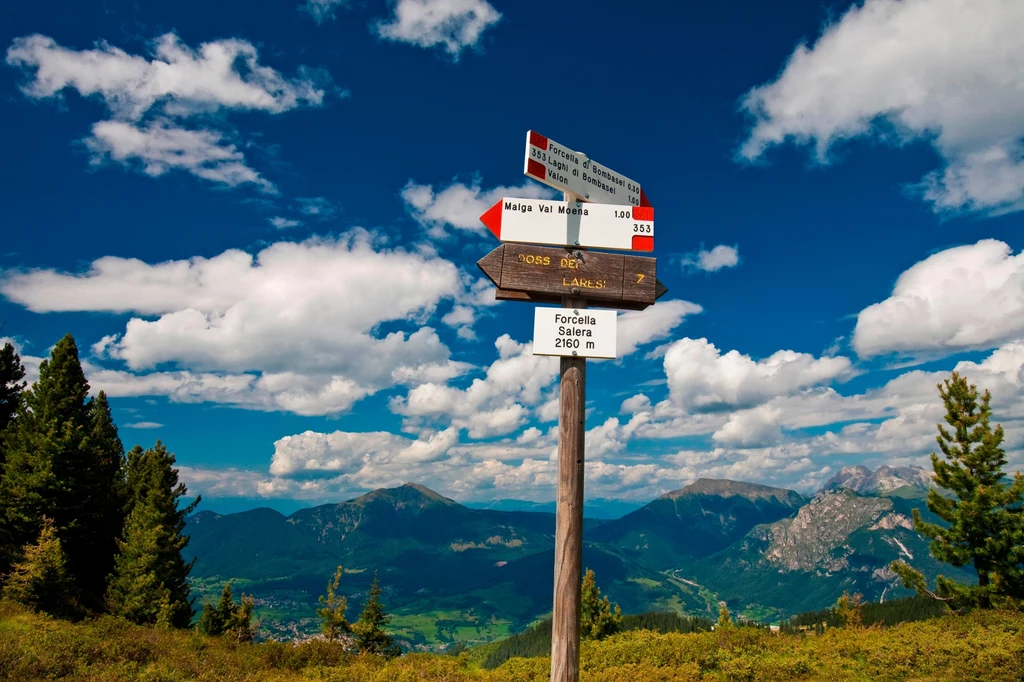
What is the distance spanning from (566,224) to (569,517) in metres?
3.81

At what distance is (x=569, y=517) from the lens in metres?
6.75

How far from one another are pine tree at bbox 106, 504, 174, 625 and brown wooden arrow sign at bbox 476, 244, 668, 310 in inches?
1708

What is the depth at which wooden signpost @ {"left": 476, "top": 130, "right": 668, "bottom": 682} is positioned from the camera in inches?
273

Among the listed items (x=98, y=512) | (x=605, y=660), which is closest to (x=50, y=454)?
(x=98, y=512)

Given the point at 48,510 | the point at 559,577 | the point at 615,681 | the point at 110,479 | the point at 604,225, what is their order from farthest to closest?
1. the point at 110,479
2. the point at 48,510
3. the point at 615,681
4. the point at 604,225
5. the point at 559,577

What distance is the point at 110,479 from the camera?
1932 inches

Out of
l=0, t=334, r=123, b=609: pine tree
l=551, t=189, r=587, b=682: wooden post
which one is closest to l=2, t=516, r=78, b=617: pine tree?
l=0, t=334, r=123, b=609: pine tree

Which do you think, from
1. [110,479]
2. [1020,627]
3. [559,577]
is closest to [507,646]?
[110,479]

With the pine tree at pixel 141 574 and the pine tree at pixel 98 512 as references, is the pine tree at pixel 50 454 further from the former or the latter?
the pine tree at pixel 141 574

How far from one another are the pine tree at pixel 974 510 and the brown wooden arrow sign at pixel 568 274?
34.3m

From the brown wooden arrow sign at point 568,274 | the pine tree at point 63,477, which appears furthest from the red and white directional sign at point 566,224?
the pine tree at point 63,477

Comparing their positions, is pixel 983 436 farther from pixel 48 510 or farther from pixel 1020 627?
pixel 48 510

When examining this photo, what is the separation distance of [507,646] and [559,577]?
180450mm

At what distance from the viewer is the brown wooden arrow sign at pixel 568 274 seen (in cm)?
722
